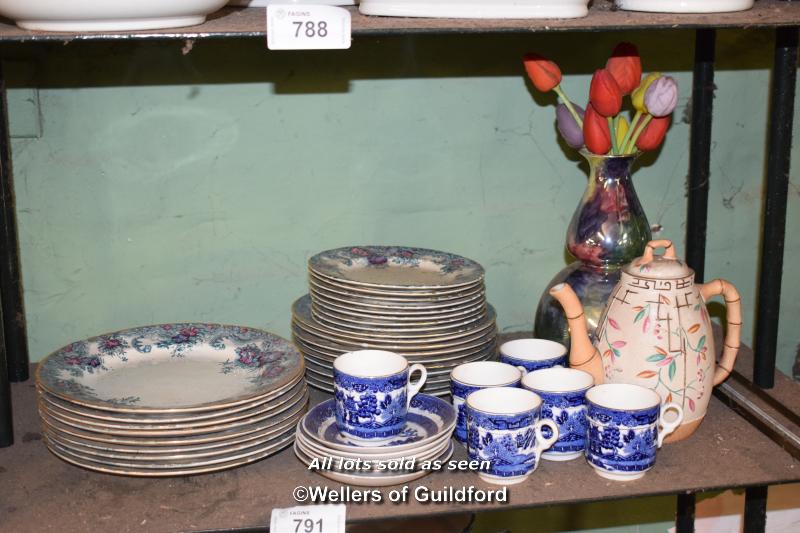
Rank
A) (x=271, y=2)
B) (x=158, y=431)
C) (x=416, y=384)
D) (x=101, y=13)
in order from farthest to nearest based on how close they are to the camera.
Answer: (x=271, y=2) < (x=416, y=384) < (x=158, y=431) < (x=101, y=13)

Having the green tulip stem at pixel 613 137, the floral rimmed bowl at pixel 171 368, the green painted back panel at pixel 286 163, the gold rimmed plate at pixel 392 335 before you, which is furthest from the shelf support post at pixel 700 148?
the floral rimmed bowl at pixel 171 368

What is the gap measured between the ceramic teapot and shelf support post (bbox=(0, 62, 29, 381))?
0.78 meters

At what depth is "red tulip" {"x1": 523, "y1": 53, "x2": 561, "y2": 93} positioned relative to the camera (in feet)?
4.70

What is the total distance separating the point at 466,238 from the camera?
164 cm

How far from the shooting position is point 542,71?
143 centimetres

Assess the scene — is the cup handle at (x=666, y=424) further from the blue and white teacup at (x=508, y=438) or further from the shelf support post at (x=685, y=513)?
the shelf support post at (x=685, y=513)

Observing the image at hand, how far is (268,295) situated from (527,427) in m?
0.62

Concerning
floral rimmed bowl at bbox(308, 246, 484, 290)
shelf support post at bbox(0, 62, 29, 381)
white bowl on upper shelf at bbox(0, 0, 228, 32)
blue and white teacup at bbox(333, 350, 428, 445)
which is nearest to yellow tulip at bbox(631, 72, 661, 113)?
floral rimmed bowl at bbox(308, 246, 484, 290)

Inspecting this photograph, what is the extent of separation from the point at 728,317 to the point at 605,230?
0.70ft

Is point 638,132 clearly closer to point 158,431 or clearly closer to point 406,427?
point 406,427

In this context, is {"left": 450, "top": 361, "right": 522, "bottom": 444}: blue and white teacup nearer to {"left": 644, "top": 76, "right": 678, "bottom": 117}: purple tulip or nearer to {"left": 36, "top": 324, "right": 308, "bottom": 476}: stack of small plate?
{"left": 36, "top": 324, "right": 308, "bottom": 476}: stack of small plate

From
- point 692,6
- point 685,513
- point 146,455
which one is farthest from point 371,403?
point 685,513

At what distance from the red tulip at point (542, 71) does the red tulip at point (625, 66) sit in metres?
0.08

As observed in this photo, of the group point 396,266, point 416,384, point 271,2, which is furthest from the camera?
point 396,266
